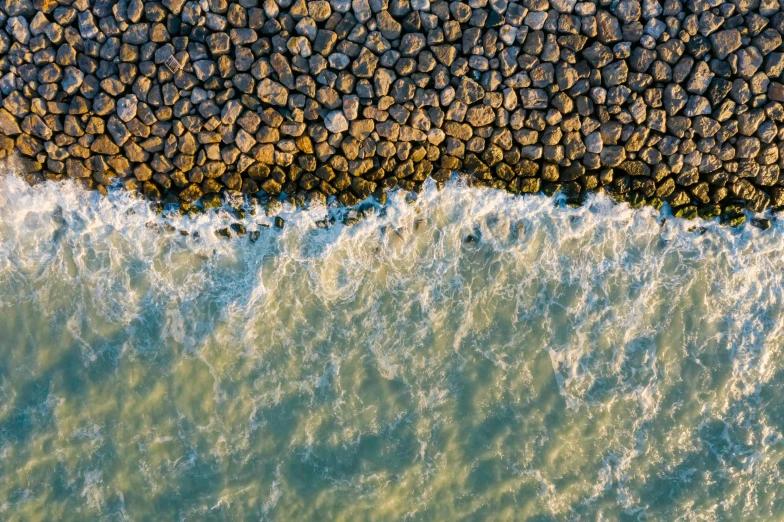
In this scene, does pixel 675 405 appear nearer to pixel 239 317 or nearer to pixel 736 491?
pixel 736 491

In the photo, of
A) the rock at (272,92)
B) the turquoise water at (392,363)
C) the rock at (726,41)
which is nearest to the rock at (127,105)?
the turquoise water at (392,363)

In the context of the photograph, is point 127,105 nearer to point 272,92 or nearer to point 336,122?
point 272,92

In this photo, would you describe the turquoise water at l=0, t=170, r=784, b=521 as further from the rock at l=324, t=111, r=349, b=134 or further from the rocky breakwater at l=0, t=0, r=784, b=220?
the rock at l=324, t=111, r=349, b=134

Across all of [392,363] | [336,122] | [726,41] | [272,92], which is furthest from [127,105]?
[726,41]

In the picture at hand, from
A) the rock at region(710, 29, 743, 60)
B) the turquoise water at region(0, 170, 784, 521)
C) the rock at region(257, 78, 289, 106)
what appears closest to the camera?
the rock at region(710, 29, 743, 60)

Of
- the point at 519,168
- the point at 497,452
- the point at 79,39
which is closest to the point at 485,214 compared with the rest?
the point at 519,168

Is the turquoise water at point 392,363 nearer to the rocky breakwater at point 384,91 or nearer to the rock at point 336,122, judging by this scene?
the rocky breakwater at point 384,91

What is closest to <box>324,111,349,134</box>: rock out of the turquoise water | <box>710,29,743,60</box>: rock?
the turquoise water
